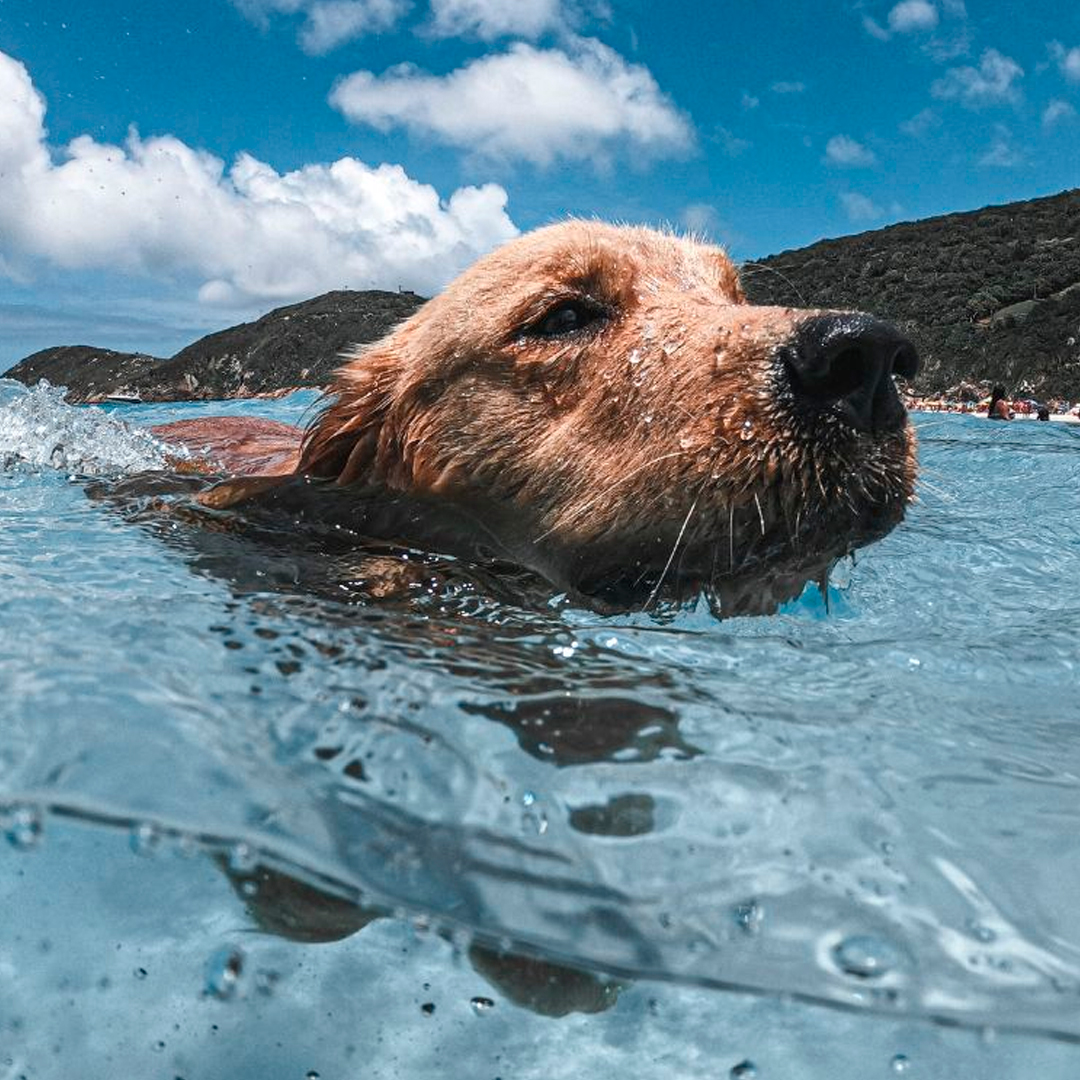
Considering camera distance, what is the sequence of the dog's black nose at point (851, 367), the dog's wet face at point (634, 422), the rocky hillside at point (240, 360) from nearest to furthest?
the dog's black nose at point (851, 367) → the dog's wet face at point (634, 422) → the rocky hillside at point (240, 360)

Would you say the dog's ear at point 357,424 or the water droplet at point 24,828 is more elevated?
the dog's ear at point 357,424

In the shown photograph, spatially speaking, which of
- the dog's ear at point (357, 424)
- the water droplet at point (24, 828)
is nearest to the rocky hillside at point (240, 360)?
the dog's ear at point (357, 424)

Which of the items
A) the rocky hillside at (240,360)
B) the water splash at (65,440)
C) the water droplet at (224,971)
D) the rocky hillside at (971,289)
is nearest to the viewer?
the water droplet at (224,971)

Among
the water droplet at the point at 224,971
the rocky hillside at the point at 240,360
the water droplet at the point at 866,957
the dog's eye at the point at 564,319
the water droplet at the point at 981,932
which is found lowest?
the water droplet at the point at 224,971

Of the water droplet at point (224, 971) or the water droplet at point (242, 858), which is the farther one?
the water droplet at point (242, 858)

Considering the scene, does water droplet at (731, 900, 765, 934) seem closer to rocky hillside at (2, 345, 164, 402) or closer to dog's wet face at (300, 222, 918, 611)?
dog's wet face at (300, 222, 918, 611)

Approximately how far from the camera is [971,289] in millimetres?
39375

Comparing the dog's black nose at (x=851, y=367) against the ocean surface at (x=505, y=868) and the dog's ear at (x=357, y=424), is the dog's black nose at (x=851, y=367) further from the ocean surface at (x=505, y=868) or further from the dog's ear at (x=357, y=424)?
the dog's ear at (x=357, y=424)

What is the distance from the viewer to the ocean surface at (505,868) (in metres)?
2.06

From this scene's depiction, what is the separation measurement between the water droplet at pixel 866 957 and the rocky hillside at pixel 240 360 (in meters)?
24.3

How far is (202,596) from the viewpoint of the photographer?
346 centimetres

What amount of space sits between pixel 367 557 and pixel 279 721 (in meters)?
1.49

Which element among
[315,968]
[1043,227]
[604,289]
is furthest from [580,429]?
[1043,227]

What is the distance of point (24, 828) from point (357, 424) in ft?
8.58
